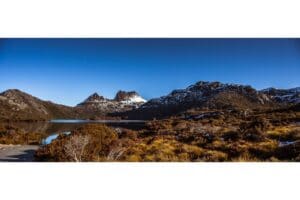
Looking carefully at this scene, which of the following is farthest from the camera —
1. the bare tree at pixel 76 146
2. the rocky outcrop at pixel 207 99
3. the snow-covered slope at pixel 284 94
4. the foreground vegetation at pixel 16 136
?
the foreground vegetation at pixel 16 136

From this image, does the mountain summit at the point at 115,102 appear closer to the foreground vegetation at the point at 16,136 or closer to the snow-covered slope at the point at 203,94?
the snow-covered slope at the point at 203,94

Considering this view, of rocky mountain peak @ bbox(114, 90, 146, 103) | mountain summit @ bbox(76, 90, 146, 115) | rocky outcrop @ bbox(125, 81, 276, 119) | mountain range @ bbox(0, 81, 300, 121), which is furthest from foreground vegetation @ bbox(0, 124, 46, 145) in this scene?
rocky outcrop @ bbox(125, 81, 276, 119)

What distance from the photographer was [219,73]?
7.74 metres

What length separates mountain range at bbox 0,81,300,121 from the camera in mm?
7840

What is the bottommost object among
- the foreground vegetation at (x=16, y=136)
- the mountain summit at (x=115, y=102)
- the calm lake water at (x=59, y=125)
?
the foreground vegetation at (x=16, y=136)

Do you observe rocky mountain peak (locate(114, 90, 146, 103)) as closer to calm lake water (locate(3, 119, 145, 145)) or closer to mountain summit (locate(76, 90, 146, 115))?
mountain summit (locate(76, 90, 146, 115))

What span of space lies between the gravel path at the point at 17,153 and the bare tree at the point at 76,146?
0.82 metres

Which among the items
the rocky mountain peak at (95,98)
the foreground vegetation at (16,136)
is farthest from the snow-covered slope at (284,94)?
the foreground vegetation at (16,136)

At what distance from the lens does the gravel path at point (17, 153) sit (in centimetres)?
741

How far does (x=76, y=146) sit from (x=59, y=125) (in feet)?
3.36
